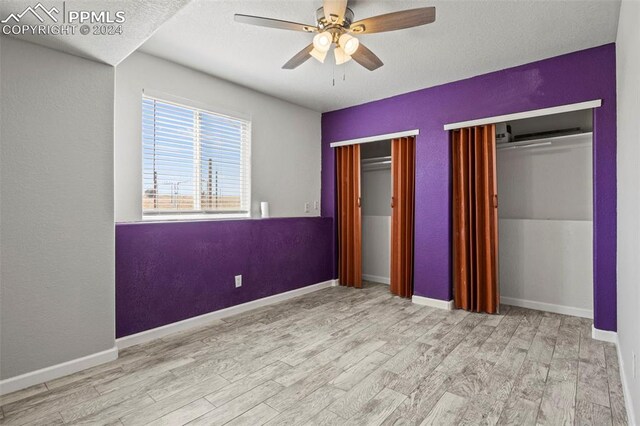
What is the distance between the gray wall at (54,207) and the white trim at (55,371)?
4 cm

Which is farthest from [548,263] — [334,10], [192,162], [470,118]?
[192,162]

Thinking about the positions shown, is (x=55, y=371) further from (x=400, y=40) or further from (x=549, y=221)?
(x=549, y=221)

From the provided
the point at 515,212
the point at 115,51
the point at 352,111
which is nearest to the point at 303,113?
the point at 352,111

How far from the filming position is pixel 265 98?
13.3 ft

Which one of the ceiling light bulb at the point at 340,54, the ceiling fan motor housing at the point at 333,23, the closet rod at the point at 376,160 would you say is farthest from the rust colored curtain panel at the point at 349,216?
the ceiling fan motor housing at the point at 333,23

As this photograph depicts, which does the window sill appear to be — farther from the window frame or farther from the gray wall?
the gray wall

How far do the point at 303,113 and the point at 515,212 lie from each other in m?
3.01

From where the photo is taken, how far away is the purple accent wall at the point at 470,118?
2770 mm

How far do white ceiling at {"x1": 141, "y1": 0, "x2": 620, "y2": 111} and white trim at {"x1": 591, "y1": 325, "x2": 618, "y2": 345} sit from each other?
8.08ft

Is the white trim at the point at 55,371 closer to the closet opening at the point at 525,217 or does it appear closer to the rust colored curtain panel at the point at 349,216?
the rust colored curtain panel at the point at 349,216

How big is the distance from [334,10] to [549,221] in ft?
10.4

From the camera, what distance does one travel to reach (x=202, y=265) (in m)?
3.25

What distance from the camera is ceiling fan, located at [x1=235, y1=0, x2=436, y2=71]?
1991 mm

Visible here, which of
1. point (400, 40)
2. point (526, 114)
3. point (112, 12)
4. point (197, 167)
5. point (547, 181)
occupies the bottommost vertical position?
point (547, 181)
